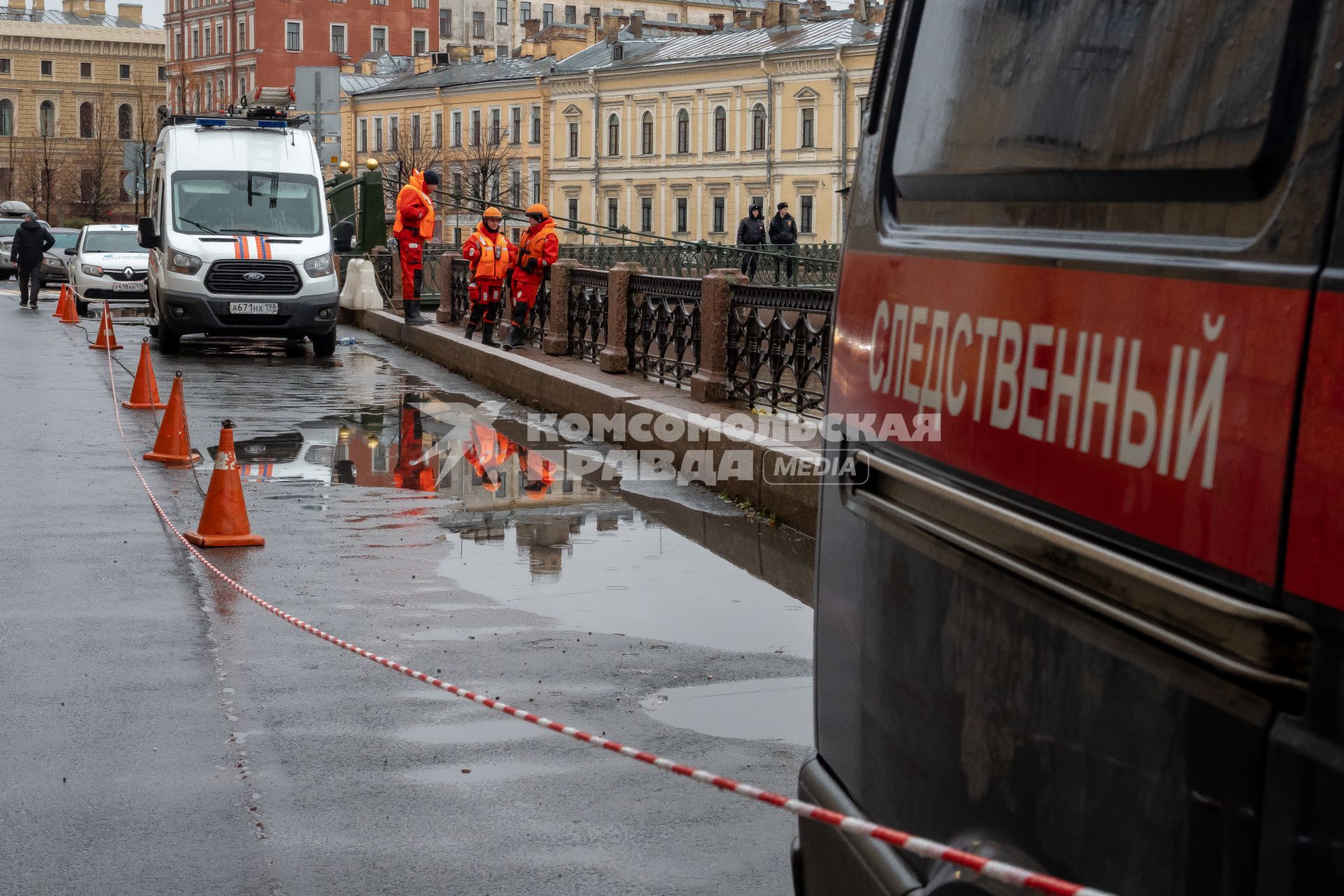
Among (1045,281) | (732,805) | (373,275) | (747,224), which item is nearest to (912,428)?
(1045,281)

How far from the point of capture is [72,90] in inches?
4557

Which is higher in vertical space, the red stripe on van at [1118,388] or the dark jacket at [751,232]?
the red stripe on van at [1118,388]

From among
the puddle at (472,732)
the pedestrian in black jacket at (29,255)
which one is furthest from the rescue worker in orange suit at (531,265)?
the pedestrian in black jacket at (29,255)

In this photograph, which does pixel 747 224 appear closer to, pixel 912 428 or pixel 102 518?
pixel 102 518

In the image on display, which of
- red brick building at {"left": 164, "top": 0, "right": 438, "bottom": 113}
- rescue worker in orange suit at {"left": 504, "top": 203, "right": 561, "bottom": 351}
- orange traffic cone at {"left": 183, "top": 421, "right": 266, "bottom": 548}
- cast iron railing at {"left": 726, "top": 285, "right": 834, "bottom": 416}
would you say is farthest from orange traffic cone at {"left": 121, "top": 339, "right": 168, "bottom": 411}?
red brick building at {"left": 164, "top": 0, "right": 438, "bottom": 113}

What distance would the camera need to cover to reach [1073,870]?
2.27 metres

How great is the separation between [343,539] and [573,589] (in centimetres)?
181

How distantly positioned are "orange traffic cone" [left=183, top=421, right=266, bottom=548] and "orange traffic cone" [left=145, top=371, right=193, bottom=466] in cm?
311

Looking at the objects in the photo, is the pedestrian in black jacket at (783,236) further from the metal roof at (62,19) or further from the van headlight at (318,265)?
the metal roof at (62,19)

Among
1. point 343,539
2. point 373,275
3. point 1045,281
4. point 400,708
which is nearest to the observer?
point 1045,281

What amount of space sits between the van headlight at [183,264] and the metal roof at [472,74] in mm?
63293

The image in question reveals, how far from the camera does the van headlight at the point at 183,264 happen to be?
2070cm

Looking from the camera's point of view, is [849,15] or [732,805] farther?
[849,15]

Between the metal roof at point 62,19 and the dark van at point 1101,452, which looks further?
the metal roof at point 62,19
